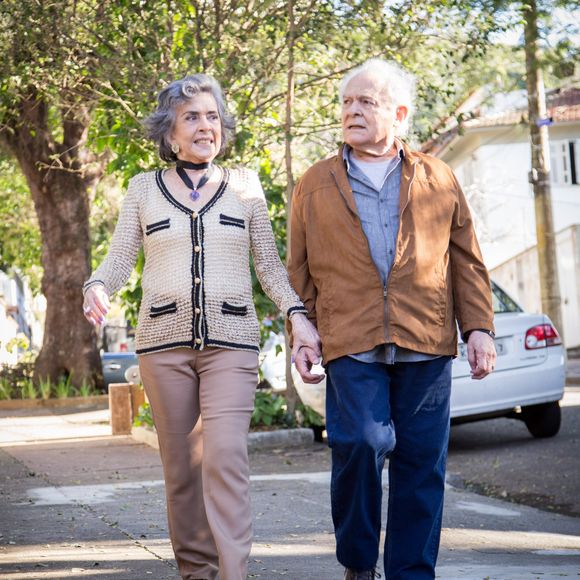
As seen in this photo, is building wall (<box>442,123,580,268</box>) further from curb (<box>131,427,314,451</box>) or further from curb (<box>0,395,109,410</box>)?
curb (<box>131,427,314,451</box>)

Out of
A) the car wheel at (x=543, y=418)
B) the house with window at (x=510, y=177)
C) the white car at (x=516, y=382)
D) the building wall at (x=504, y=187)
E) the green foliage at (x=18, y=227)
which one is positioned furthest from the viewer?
the building wall at (x=504, y=187)

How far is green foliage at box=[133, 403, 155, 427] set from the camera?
12.9 metres

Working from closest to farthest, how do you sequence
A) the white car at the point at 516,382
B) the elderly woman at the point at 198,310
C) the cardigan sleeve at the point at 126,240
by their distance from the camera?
the elderly woman at the point at 198,310
the cardigan sleeve at the point at 126,240
the white car at the point at 516,382

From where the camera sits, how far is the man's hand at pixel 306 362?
4.27 meters

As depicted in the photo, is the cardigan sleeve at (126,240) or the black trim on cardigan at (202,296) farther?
the cardigan sleeve at (126,240)

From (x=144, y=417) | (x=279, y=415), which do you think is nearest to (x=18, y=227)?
(x=144, y=417)

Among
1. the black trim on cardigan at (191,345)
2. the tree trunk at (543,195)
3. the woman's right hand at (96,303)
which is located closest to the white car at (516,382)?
the black trim on cardigan at (191,345)

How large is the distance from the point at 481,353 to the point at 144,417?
9.03 m

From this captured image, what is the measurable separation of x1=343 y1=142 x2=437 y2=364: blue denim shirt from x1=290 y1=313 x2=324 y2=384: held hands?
19 cm

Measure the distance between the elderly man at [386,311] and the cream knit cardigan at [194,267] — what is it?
218 mm

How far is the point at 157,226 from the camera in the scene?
455 cm

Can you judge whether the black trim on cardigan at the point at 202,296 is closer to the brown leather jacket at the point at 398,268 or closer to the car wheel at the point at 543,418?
the brown leather jacket at the point at 398,268

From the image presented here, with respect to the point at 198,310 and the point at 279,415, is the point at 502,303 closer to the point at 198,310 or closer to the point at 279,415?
the point at 279,415

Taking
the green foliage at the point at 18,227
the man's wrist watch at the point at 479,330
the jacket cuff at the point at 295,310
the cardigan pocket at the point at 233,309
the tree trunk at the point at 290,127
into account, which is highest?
the green foliage at the point at 18,227
